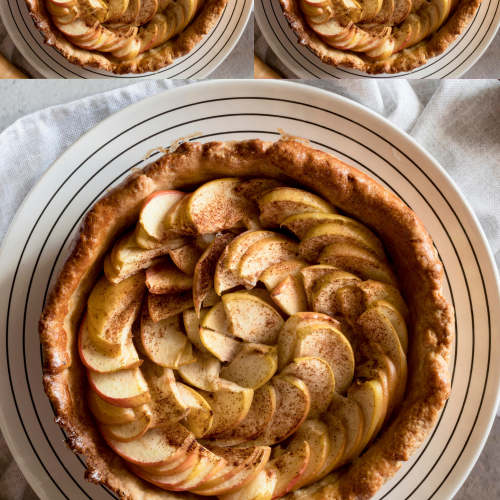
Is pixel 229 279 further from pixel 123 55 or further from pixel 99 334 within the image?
pixel 123 55

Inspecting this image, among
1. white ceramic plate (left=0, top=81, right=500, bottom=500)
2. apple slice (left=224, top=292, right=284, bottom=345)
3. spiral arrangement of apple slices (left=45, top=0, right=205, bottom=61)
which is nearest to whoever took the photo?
apple slice (left=224, top=292, right=284, bottom=345)

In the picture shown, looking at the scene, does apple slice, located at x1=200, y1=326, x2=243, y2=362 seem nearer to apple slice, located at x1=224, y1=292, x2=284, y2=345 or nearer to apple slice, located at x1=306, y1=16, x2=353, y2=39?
apple slice, located at x1=224, y1=292, x2=284, y2=345

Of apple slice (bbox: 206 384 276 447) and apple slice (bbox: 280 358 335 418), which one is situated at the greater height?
apple slice (bbox: 280 358 335 418)

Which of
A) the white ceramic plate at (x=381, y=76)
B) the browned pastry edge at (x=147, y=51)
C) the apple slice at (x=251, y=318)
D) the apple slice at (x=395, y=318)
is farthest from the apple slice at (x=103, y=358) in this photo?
the white ceramic plate at (x=381, y=76)

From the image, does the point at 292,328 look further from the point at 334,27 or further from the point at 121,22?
the point at 121,22

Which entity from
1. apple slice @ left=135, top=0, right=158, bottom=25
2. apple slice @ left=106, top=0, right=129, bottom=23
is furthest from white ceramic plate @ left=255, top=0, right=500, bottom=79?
apple slice @ left=106, top=0, right=129, bottom=23

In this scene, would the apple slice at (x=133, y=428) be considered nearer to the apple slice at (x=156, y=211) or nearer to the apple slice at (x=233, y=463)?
the apple slice at (x=233, y=463)

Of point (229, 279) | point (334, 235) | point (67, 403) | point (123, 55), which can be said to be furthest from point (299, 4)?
point (67, 403)
